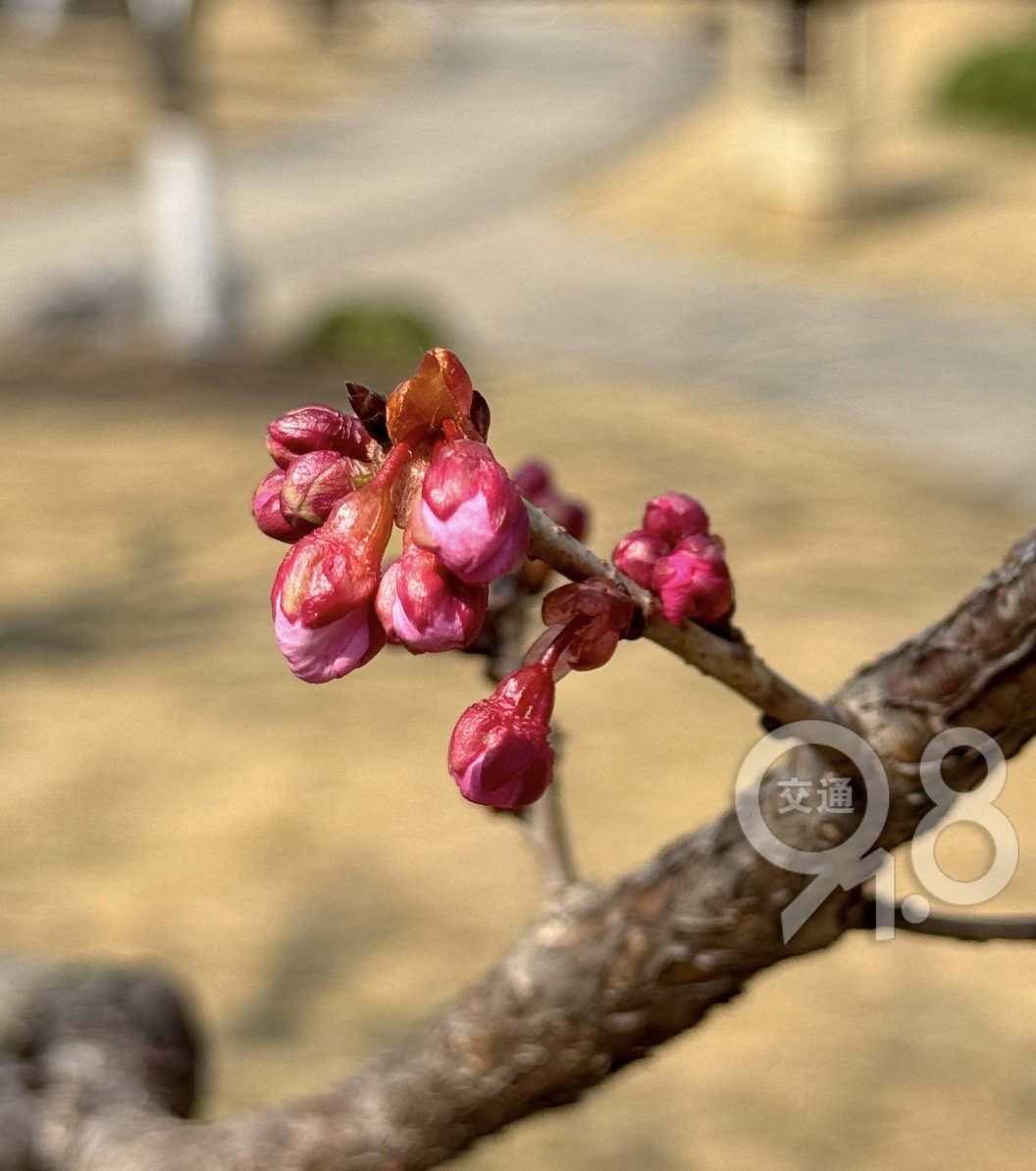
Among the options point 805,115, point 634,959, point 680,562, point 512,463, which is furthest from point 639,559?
point 805,115

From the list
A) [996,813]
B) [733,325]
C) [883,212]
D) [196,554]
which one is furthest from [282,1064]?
[883,212]

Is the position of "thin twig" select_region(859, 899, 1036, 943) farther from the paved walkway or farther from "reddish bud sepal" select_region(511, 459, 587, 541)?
the paved walkway

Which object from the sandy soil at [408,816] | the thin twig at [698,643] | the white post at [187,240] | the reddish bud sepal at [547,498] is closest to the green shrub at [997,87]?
the white post at [187,240]

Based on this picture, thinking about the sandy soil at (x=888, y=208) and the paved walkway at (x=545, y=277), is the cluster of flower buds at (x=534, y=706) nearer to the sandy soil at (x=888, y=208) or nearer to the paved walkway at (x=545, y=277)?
the paved walkway at (x=545, y=277)

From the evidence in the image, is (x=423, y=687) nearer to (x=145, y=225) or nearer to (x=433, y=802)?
(x=433, y=802)

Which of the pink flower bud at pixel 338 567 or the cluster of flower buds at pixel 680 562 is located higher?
the pink flower bud at pixel 338 567

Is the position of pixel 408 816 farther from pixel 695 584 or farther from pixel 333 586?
pixel 333 586

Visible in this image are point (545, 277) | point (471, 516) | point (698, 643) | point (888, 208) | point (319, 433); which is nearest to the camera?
point (471, 516)
